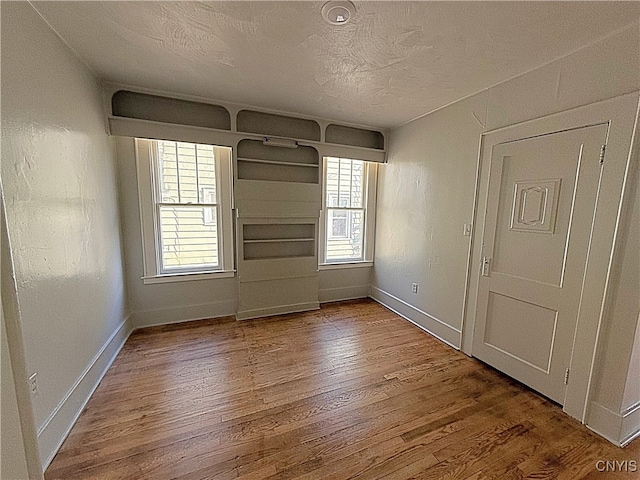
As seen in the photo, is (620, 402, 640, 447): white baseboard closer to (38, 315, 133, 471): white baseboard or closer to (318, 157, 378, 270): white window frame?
Result: (318, 157, 378, 270): white window frame

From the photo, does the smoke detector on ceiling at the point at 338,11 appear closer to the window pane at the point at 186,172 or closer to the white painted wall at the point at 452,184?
the white painted wall at the point at 452,184

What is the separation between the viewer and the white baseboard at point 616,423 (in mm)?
1716

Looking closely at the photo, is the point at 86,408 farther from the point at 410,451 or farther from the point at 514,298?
the point at 514,298

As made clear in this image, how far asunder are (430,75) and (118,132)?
2.92 meters

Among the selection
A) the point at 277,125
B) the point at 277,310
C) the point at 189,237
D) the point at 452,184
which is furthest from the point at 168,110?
the point at 452,184

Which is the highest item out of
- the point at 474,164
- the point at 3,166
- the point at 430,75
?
the point at 430,75

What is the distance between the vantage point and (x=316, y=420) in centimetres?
186

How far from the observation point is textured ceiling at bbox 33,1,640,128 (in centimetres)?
153

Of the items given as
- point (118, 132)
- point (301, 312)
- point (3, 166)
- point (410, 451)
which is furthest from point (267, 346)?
point (118, 132)

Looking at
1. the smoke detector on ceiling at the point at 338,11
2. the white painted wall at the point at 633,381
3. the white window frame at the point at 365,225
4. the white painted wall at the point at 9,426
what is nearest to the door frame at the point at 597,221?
the white painted wall at the point at 633,381

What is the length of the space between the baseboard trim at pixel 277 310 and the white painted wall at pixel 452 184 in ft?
3.63

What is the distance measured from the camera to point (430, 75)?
2244 mm

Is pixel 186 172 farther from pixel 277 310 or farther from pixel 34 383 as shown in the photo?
pixel 34 383

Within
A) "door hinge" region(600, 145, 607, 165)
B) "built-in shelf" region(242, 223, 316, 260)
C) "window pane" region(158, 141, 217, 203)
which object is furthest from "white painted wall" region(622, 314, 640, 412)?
"window pane" region(158, 141, 217, 203)
